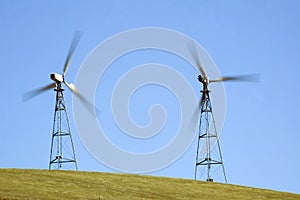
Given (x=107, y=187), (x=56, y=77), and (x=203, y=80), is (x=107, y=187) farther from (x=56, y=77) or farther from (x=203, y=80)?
→ (x=203, y=80)

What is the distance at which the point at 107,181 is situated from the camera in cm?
5259

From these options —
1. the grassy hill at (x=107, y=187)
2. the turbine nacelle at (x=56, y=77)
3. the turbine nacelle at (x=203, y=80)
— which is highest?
the turbine nacelle at (x=203, y=80)

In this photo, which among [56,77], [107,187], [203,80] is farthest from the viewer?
A: [203,80]

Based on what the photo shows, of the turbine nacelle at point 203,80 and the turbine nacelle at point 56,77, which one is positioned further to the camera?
the turbine nacelle at point 203,80

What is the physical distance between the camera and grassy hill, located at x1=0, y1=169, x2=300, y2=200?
44.8 m

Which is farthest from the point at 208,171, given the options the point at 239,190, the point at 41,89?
the point at 41,89

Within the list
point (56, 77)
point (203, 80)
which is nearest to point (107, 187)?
point (56, 77)

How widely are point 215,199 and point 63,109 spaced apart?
19.4 m

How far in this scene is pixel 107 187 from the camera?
4962 centimetres

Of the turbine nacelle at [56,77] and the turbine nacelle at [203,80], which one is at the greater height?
the turbine nacelle at [203,80]

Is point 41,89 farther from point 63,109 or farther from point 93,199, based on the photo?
point 93,199

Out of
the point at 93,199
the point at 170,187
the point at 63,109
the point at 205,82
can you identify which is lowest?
the point at 93,199

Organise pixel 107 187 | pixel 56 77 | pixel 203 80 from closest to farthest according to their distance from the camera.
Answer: pixel 107 187 → pixel 56 77 → pixel 203 80

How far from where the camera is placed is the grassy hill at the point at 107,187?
4481 centimetres
